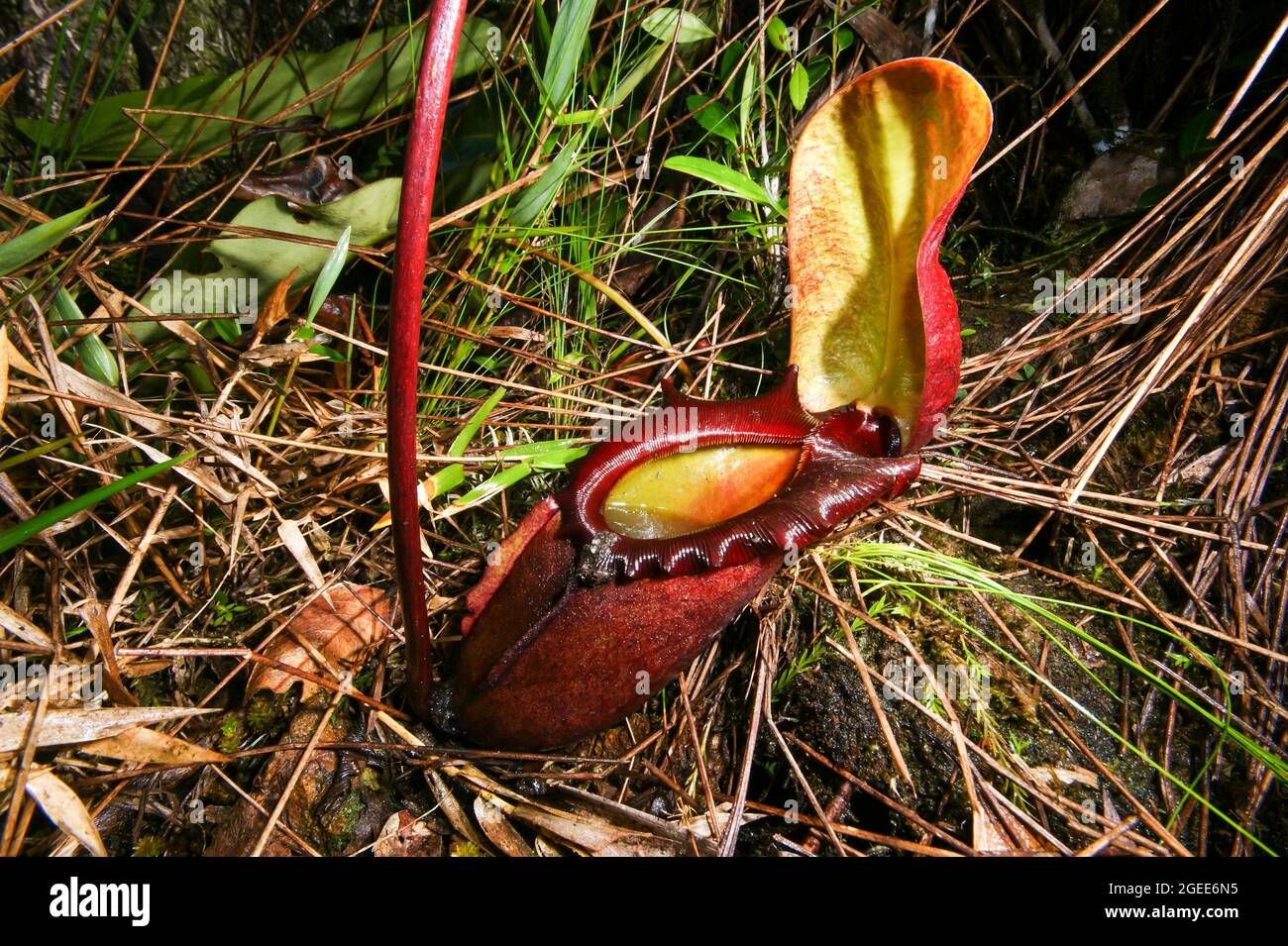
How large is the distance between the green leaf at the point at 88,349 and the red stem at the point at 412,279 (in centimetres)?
90

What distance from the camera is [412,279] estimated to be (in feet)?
3.12

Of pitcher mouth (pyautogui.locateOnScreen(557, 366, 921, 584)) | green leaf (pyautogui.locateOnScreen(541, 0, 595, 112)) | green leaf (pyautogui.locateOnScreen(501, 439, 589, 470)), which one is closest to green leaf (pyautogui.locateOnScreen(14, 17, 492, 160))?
green leaf (pyautogui.locateOnScreen(541, 0, 595, 112))

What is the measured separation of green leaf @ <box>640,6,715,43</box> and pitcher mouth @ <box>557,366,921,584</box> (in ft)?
3.38

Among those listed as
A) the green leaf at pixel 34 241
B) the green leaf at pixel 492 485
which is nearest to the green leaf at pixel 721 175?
the green leaf at pixel 492 485

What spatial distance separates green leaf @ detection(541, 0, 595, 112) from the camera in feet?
5.12

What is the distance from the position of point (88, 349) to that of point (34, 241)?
301 millimetres

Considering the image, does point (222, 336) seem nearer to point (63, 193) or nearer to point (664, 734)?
point (63, 193)

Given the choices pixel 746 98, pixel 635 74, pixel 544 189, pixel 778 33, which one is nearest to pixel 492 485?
pixel 544 189

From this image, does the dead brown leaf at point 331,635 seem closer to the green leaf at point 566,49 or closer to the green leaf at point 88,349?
the green leaf at point 88,349

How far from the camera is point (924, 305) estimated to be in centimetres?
138

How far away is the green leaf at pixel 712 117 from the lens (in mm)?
1963

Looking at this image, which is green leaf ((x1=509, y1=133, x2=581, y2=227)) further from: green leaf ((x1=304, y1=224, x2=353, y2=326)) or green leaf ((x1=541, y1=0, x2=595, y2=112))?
green leaf ((x1=304, y1=224, x2=353, y2=326))

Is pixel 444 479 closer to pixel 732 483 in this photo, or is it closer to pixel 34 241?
pixel 732 483

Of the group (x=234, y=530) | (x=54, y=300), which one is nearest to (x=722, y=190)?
(x=234, y=530)
